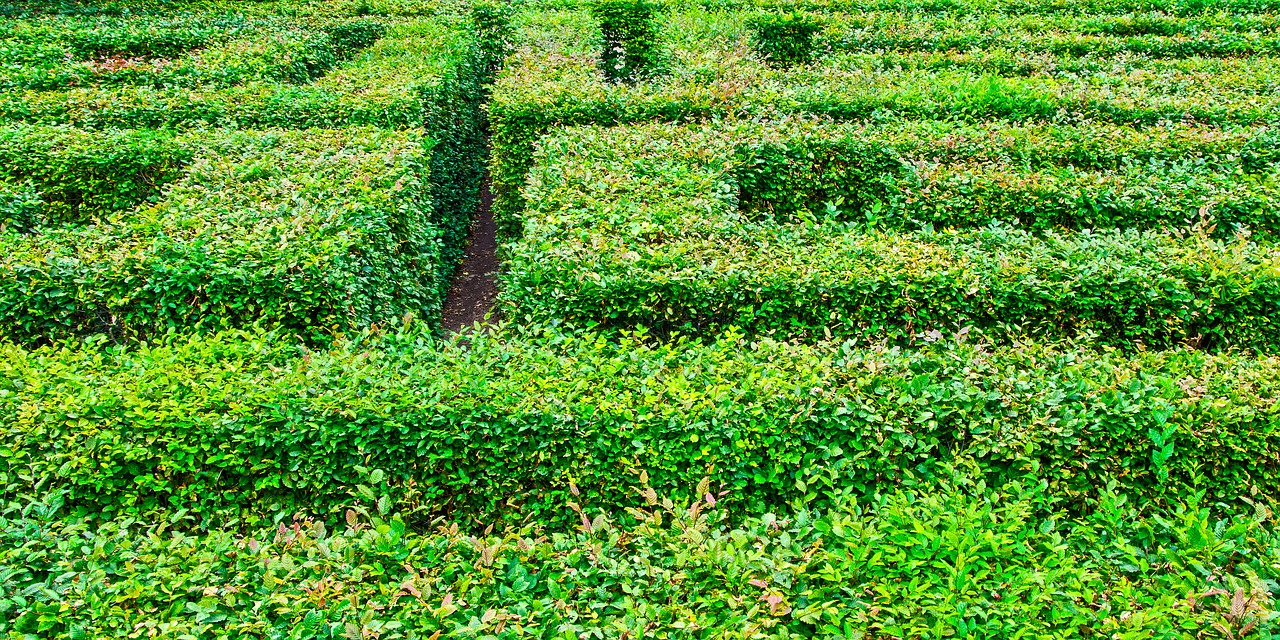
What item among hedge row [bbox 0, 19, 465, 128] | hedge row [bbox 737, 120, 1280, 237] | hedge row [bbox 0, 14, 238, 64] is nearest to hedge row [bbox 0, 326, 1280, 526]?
hedge row [bbox 737, 120, 1280, 237]

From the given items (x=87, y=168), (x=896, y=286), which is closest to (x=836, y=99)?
Result: (x=896, y=286)

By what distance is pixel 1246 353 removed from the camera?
19.1 feet

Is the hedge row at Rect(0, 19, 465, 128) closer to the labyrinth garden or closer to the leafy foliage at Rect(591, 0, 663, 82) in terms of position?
the labyrinth garden

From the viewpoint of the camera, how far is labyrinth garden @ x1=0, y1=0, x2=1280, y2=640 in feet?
11.5

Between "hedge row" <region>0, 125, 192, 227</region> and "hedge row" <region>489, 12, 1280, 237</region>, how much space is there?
372 cm

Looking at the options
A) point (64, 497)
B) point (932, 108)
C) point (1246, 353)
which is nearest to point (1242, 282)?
point (1246, 353)

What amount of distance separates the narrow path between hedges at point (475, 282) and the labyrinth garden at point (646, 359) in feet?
0.91

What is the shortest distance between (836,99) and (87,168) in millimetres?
8754

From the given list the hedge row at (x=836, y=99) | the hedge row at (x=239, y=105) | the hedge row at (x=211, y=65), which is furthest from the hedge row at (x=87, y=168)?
the hedge row at (x=836, y=99)

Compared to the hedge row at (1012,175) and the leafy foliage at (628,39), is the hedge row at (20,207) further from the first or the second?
the leafy foliage at (628,39)

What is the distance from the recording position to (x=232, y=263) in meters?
6.04

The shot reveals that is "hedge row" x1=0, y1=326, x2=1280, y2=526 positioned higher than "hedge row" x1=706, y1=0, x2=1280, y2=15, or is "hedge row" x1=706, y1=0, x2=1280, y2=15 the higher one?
"hedge row" x1=706, y1=0, x2=1280, y2=15

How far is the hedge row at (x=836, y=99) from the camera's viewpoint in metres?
9.77

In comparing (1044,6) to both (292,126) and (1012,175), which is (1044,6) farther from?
(292,126)
